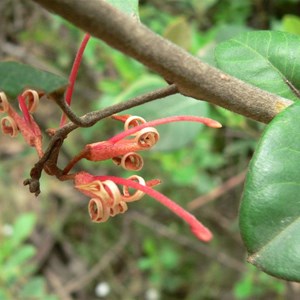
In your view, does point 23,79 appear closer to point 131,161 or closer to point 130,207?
point 131,161

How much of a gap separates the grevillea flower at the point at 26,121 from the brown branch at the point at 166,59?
0.14m

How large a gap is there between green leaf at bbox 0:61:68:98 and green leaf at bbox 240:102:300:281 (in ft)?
0.59

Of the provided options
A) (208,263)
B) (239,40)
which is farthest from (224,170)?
(239,40)

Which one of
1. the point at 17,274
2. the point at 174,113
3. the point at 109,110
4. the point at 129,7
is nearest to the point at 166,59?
the point at 109,110

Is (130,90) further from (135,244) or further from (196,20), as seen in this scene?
(135,244)

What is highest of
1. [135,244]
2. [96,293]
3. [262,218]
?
[262,218]

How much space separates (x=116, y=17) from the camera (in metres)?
0.39

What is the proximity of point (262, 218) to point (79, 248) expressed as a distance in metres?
2.15

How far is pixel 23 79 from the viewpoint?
0.42m

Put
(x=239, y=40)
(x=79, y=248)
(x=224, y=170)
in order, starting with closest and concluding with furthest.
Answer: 1. (x=239, y=40)
2. (x=224, y=170)
3. (x=79, y=248)

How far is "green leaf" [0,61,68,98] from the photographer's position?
1.36 feet

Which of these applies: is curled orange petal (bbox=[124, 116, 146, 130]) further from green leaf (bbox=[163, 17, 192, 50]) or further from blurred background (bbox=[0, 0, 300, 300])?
blurred background (bbox=[0, 0, 300, 300])

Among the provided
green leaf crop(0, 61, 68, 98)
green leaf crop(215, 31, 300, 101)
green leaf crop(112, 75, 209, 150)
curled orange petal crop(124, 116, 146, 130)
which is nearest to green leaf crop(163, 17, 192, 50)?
green leaf crop(112, 75, 209, 150)

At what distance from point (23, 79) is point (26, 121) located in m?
0.12
